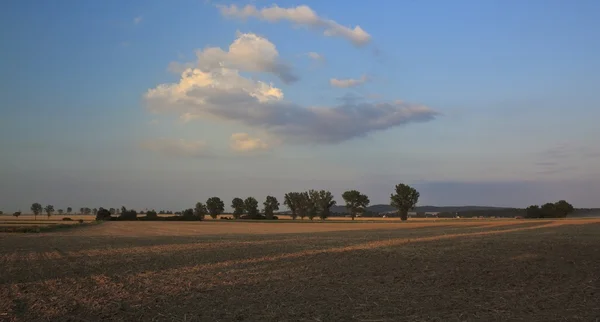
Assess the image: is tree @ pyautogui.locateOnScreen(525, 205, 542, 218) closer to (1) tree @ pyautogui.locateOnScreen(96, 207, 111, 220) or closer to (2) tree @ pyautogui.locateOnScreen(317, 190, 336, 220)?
(2) tree @ pyautogui.locateOnScreen(317, 190, 336, 220)

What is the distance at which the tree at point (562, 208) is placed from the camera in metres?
159

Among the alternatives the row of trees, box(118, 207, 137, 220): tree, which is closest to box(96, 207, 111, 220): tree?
box(118, 207, 137, 220): tree

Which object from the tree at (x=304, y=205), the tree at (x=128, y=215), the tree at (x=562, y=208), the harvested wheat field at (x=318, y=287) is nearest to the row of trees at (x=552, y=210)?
the tree at (x=562, y=208)

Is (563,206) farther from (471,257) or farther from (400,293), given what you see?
(400,293)

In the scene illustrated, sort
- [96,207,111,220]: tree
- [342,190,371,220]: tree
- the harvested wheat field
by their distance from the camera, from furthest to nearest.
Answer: [342,190,371,220]: tree < [96,207,111,220]: tree < the harvested wheat field

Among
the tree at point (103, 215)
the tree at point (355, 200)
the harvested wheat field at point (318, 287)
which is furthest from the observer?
the tree at point (355, 200)

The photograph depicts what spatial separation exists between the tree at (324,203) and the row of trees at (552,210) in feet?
225

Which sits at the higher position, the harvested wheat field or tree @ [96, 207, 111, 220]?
tree @ [96, 207, 111, 220]

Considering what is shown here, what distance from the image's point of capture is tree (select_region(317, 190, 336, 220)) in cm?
19125

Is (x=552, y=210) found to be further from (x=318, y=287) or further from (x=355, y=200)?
(x=318, y=287)

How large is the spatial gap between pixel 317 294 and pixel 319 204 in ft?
589

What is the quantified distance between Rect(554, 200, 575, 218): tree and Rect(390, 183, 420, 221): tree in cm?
4322

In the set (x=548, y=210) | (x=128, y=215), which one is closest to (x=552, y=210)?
(x=548, y=210)

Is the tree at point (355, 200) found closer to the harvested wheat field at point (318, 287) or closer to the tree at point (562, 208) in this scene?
the tree at point (562, 208)
